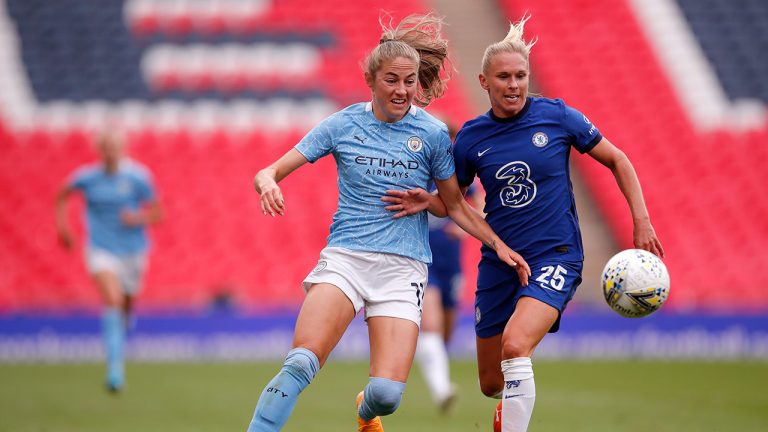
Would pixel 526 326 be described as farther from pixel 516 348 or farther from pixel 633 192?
pixel 633 192

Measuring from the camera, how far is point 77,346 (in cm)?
1630

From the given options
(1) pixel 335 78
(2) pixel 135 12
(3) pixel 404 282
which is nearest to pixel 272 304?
(1) pixel 335 78

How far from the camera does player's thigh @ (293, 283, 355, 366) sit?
19.6ft

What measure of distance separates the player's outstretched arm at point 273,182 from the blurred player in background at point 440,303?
13.2ft

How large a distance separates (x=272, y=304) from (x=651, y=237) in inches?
451

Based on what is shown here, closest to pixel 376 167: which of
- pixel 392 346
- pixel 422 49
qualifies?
pixel 422 49

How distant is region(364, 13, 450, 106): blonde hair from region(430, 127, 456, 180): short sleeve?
437 millimetres

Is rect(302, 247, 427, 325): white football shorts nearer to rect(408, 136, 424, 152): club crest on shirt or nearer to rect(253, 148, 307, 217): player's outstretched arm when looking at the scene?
rect(253, 148, 307, 217): player's outstretched arm

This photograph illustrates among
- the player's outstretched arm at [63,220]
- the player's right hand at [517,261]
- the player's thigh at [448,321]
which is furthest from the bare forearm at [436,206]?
A: the player's outstretched arm at [63,220]

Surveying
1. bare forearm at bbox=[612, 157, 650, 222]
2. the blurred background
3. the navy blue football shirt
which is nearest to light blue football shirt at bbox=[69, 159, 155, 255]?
the blurred background

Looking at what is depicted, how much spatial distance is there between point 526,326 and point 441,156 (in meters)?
1.10

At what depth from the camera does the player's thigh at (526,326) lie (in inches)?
242

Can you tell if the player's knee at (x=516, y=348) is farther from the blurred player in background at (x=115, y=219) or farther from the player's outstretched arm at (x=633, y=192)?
the blurred player in background at (x=115, y=219)

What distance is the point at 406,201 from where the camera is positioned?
20.5 feet
